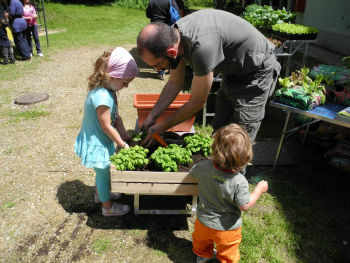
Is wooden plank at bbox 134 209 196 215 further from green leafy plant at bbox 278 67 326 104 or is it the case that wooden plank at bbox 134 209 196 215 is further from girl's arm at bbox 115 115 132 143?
green leafy plant at bbox 278 67 326 104

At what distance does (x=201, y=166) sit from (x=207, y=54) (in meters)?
0.82

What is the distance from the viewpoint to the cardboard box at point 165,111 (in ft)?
11.7

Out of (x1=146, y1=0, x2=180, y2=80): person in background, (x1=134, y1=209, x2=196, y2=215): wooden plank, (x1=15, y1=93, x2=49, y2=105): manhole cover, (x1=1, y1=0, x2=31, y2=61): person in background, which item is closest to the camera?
(x1=134, y1=209, x2=196, y2=215): wooden plank

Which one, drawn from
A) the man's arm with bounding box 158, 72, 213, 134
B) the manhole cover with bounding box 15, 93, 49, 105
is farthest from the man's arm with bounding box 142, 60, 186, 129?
the manhole cover with bounding box 15, 93, 49, 105

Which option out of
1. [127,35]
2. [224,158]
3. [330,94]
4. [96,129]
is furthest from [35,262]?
[127,35]

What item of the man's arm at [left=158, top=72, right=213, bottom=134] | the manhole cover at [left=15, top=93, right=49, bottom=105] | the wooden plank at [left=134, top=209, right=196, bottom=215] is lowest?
the manhole cover at [left=15, top=93, right=49, bottom=105]

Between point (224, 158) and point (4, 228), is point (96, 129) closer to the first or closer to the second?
point (224, 158)

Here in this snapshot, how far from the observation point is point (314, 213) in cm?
300

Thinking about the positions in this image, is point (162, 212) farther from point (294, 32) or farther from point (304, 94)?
point (294, 32)

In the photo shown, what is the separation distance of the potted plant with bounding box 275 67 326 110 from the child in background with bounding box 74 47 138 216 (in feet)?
5.82

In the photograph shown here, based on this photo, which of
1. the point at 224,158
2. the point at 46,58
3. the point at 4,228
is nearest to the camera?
the point at 224,158

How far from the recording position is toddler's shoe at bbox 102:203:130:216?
2.83 metres

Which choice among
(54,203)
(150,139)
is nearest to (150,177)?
(150,139)

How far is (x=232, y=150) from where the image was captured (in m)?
1.83
